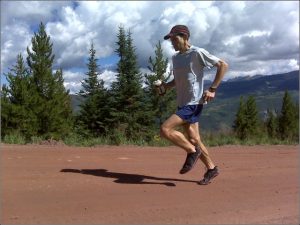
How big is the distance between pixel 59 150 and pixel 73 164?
1456 millimetres

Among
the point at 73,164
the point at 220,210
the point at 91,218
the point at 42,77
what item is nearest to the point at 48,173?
the point at 73,164

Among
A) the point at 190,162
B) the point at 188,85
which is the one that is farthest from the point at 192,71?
the point at 190,162

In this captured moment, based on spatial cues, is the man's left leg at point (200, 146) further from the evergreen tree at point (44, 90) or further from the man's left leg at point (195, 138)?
the evergreen tree at point (44, 90)

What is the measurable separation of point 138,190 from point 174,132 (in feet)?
2.71

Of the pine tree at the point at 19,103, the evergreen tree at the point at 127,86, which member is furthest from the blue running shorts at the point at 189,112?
the evergreen tree at the point at 127,86

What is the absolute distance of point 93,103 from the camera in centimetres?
5781

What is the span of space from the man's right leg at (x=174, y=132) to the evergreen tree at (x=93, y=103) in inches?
1945

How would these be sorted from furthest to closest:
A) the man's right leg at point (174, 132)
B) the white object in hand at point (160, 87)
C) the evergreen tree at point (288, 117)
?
the evergreen tree at point (288, 117)
the white object in hand at point (160, 87)
the man's right leg at point (174, 132)

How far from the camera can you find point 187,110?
614 centimetres

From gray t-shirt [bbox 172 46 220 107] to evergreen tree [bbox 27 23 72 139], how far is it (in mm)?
43843

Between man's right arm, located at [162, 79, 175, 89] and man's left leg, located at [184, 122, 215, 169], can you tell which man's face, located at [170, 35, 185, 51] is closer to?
man's right arm, located at [162, 79, 175, 89]

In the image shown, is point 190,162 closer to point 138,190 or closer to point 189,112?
point 189,112

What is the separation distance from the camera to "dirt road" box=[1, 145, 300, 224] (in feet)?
15.6

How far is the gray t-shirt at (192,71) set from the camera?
6051 millimetres
